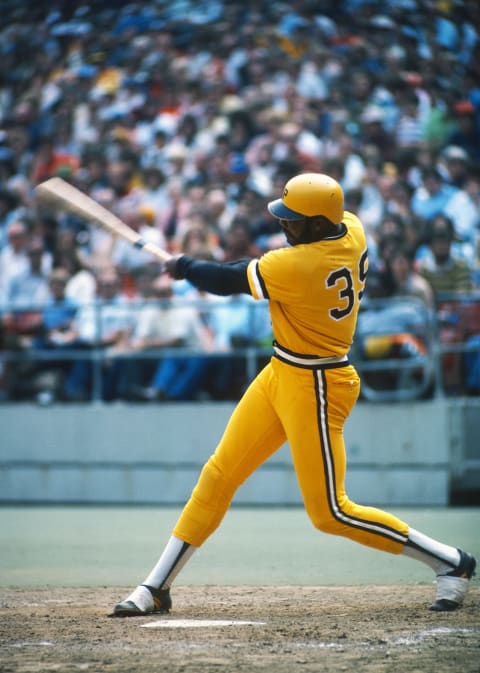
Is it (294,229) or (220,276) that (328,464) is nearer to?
(220,276)

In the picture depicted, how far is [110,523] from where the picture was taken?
33.3ft

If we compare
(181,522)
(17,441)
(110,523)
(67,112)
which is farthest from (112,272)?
(181,522)

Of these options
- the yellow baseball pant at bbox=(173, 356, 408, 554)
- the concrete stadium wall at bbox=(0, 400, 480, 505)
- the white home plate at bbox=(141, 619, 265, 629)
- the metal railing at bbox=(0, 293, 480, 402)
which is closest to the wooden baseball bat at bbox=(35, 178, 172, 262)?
the yellow baseball pant at bbox=(173, 356, 408, 554)

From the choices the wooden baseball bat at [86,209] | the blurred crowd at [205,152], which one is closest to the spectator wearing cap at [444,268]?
the blurred crowd at [205,152]

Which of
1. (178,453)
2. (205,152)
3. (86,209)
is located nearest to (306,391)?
(86,209)

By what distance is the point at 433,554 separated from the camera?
226 inches

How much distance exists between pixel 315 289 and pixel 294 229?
34 cm

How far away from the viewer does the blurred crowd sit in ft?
37.6

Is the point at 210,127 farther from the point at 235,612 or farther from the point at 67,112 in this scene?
the point at 235,612

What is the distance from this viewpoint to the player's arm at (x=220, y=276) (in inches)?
218

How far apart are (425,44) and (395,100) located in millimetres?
734

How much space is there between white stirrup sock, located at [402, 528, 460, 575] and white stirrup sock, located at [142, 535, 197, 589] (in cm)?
105

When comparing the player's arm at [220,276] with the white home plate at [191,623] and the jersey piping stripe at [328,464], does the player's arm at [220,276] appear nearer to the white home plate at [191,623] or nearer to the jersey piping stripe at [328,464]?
the jersey piping stripe at [328,464]

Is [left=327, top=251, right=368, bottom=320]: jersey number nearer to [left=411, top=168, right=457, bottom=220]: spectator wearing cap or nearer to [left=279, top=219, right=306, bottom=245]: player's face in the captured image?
[left=279, top=219, right=306, bottom=245]: player's face
